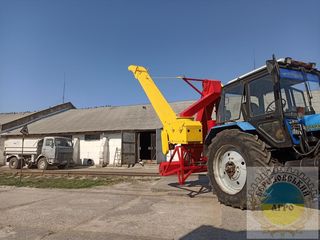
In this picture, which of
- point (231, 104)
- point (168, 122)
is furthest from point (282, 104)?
point (168, 122)

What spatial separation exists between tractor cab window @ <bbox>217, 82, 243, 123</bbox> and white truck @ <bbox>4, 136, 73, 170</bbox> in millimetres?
16711

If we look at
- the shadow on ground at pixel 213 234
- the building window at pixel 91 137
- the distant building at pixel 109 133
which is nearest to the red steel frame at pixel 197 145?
the shadow on ground at pixel 213 234

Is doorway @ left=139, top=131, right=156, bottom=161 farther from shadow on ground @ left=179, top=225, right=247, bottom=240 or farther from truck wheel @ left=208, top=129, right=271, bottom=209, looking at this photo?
shadow on ground @ left=179, top=225, right=247, bottom=240

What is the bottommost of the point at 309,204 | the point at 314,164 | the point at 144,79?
the point at 309,204

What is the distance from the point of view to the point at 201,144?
27.5 feet

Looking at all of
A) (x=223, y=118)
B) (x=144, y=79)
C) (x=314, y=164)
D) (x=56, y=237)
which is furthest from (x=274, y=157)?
(x=144, y=79)

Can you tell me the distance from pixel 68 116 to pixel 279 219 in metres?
29.7

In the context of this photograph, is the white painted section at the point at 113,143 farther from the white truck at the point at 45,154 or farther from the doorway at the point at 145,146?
the white truck at the point at 45,154

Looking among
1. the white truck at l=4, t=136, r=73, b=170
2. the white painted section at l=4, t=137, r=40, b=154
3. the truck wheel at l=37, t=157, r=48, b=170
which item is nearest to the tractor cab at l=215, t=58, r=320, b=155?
the white truck at l=4, t=136, r=73, b=170

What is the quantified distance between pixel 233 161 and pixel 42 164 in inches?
730

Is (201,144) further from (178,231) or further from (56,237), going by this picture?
(56,237)

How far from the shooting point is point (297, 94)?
5.88m

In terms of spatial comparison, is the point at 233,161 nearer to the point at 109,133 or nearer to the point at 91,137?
the point at 109,133

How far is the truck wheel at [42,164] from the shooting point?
21.2 metres
